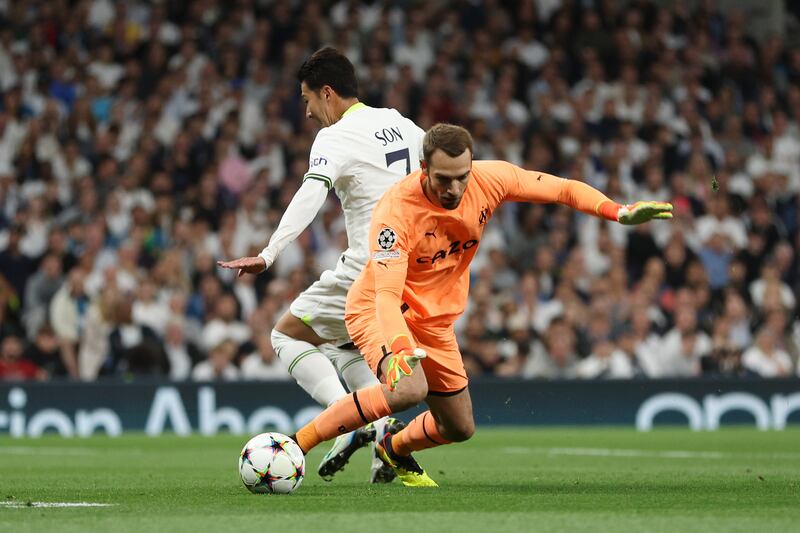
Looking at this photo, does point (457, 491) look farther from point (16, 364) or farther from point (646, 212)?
point (16, 364)

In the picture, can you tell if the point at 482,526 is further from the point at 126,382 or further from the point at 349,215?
the point at 126,382

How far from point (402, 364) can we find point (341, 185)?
1690 millimetres

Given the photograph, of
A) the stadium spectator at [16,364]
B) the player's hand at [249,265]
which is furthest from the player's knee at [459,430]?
the stadium spectator at [16,364]

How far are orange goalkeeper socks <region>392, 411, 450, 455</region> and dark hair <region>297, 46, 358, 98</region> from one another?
1903 mm

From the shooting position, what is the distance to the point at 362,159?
7.89 metres

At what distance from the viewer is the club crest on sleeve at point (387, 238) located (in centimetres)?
700

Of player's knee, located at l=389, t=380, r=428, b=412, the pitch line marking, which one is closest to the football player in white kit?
player's knee, located at l=389, t=380, r=428, b=412

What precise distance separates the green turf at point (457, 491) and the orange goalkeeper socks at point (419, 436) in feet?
0.78

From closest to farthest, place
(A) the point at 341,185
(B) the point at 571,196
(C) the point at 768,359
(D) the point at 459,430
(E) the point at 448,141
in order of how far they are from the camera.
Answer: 1. (E) the point at 448,141
2. (B) the point at 571,196
3. (D) the point at 459,430
4. (A) the point at 341,185
5. (C) the point at 768,359

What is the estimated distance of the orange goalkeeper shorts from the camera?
291 inches

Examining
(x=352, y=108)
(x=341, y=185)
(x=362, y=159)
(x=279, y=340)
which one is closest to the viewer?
(x=362, y=159)

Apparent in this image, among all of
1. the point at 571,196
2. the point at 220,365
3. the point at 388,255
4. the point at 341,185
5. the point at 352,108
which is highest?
the point at 352,108

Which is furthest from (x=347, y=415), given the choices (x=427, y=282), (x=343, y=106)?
(x=343, y=106)

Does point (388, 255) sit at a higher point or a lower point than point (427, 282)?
higher
